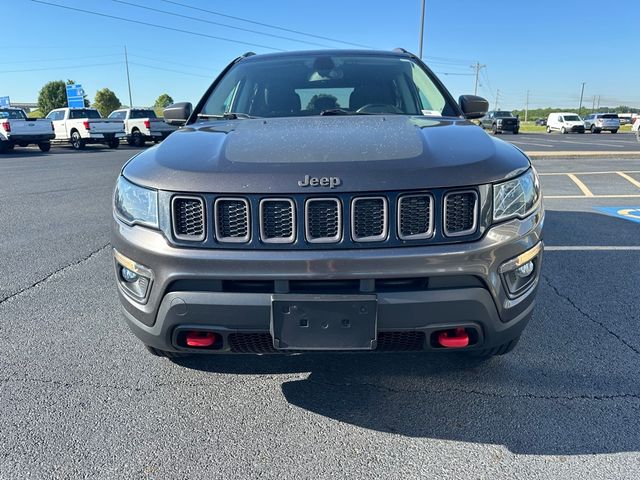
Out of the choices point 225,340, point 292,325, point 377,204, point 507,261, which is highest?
point 377,204

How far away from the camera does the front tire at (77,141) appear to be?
853 inches

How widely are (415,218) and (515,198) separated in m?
0.46

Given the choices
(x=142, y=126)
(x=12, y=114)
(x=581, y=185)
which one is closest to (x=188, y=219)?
(x=581, y=185)

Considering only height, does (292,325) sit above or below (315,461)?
above

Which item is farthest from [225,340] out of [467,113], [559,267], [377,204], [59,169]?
[59,169]

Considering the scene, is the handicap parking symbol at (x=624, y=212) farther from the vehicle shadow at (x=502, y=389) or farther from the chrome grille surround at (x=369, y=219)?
the chrome grille surround at (x=369, y=219)

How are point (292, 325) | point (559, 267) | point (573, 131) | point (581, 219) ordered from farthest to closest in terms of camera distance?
point (573, 131), point (581, 219), point (559, 267), point (292, 325)

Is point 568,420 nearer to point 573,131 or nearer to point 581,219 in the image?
point 581,219

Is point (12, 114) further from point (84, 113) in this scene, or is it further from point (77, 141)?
point (84, 113)

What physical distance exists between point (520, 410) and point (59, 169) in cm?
1394

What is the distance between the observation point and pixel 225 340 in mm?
1961

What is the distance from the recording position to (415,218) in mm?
1857

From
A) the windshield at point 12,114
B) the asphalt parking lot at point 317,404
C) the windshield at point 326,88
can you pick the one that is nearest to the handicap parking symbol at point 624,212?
the asphalt parking lot at point 317,404

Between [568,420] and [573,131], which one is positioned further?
[573,131]
